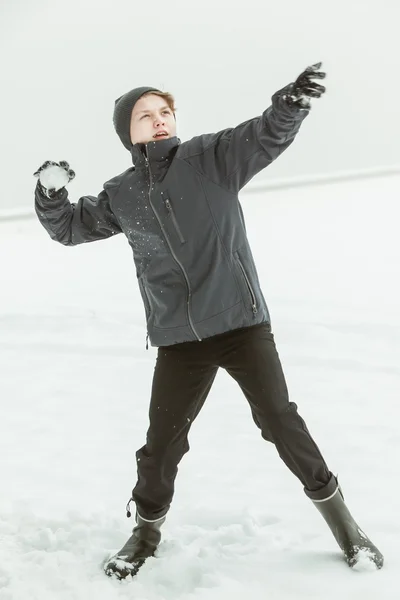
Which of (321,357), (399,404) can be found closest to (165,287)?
(399,404)

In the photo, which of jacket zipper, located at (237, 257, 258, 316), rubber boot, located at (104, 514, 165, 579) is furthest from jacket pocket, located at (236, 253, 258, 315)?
rubber boot, located at (104, 514, 165, 579)

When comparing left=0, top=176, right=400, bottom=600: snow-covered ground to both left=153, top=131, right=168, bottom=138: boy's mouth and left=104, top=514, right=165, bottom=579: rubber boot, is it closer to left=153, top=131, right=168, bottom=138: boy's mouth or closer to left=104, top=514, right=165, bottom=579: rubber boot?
left=104, top=514, right=165, bottom=579: rubber boot

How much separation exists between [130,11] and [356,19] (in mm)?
2248

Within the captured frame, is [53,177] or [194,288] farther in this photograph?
[53,177]

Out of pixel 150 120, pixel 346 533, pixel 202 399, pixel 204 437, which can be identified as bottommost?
pixel 204 437

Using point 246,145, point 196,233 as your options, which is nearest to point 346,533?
point 196,233

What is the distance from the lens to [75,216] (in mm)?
2385

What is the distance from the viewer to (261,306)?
86.8 inches

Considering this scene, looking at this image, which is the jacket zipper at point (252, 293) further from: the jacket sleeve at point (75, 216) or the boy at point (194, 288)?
the jacket sleeve at point (75, 216)

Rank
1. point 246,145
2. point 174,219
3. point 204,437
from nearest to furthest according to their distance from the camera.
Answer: point 246,145, point 174,219, point 204,437

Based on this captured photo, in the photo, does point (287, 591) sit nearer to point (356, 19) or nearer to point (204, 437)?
point (204, 437)

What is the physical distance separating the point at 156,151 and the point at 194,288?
41cm

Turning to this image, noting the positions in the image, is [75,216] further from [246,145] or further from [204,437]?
[204,437]

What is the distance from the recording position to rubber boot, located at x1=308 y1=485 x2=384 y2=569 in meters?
2.19
